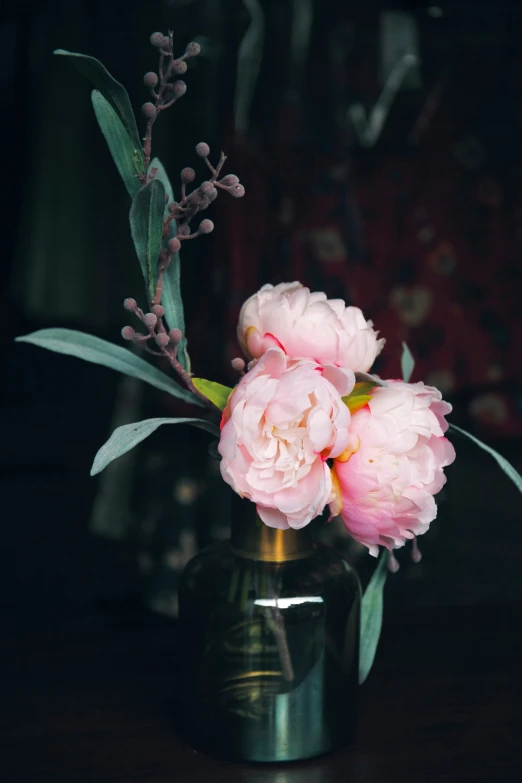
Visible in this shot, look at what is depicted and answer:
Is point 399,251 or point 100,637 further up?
point 399,251

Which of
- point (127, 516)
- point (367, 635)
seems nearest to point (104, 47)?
point (127, 516)

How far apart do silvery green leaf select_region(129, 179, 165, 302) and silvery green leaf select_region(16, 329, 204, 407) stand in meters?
0.06

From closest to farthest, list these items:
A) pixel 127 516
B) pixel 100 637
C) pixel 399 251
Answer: pixel 100 637
pixel 127 516
pixel 399 251

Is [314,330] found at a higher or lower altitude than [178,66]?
lower

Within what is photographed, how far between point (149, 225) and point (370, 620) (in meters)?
0.37

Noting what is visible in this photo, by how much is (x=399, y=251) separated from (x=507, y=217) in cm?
31

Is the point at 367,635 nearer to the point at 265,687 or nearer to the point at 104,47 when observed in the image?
the point at 265,687

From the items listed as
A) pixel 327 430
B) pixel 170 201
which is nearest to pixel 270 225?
pixel 170 201

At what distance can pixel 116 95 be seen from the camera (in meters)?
0.60

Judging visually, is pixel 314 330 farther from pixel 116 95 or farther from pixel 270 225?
pixel 270 225

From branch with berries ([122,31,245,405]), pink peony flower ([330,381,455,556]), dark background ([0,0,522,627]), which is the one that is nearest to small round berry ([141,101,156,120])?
branch with berries ([122,31,245,405])

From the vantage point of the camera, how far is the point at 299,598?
64cm

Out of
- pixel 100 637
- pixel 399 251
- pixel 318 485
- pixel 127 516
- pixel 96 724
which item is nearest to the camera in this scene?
pixel 318 485

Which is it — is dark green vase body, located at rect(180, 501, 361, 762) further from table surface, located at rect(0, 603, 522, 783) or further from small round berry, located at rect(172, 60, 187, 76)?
small round berry, located at rect(172, 60, 187, 76)
